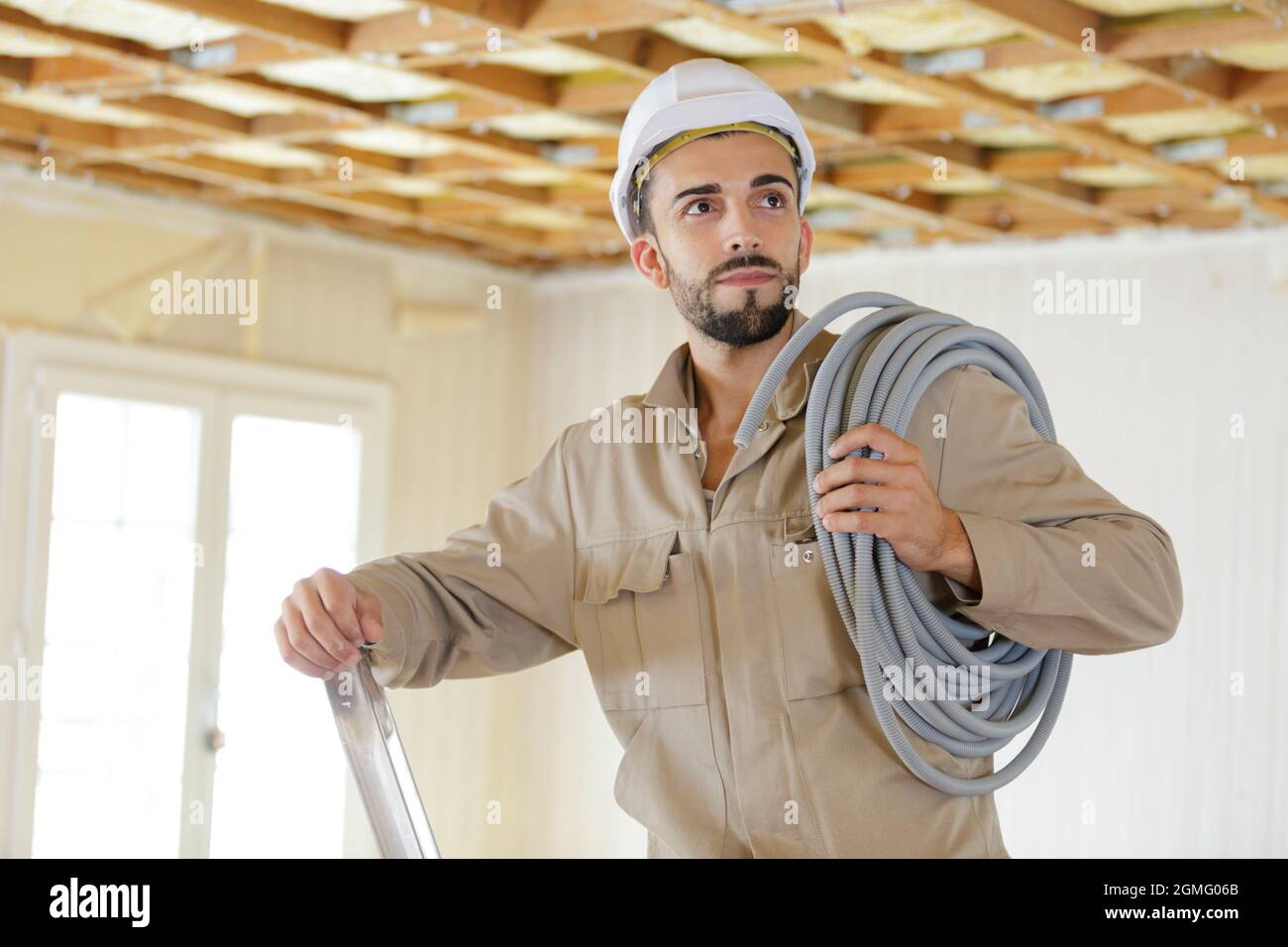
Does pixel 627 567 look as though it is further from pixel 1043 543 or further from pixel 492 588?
pixel 1043 543

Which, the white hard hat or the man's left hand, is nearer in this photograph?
the man's left hand

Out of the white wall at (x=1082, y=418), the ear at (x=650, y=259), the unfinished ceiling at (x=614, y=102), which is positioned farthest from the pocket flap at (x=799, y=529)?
the white wall at (x=1082, y=418)

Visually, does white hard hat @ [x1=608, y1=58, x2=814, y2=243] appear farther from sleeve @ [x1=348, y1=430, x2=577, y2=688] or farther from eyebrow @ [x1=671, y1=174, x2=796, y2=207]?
sleeve @ [x1=348, y1=430, x2=577, y2=688]

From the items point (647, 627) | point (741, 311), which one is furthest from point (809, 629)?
point (741, 311)

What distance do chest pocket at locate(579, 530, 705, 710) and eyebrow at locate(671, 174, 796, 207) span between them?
447 mm

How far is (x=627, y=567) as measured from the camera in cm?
204

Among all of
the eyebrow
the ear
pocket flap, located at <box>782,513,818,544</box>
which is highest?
the eyebrow

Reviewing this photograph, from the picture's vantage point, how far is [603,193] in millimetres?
6133

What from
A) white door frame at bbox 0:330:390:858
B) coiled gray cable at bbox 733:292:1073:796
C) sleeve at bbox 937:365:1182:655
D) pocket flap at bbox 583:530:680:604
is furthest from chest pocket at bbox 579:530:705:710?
white door frame at bbox 0:330:390:858

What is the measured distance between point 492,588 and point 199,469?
14.7 feet

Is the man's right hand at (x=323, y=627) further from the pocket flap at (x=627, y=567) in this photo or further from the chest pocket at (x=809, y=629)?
the chest pocket at (x=809, y=629)

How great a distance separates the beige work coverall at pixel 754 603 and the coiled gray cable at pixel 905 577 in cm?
5

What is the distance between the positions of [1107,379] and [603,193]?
2.13 metres

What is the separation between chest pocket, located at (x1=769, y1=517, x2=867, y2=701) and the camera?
1.84 m
